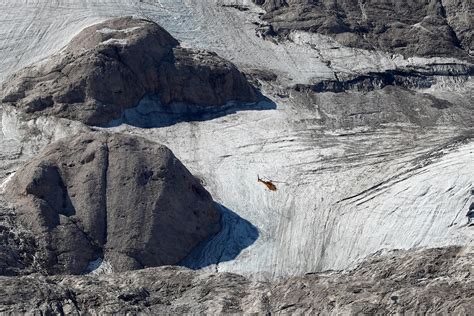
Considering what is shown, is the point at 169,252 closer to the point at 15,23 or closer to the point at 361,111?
the point at 361,111

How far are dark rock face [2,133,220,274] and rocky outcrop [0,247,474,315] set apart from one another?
14.3 ft

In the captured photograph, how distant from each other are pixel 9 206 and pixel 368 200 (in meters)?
10.8

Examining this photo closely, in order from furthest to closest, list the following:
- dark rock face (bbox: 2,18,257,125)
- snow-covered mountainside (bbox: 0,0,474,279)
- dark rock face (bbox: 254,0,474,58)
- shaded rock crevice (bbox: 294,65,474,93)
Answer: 1. dark rock face (bbox: 254,0,474,58)
2. shaded rock crevice (bbox: 294,65,474,93)
3. dark rock face (bbox: 2,18,257,125)
4. snow-covered mountainside (bbox: 0,0,474,279)

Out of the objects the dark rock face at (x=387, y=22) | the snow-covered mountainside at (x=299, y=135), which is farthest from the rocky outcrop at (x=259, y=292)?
the dark rock face at (x=387, y=22)

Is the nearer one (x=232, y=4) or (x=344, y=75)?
(x=344, y=75)

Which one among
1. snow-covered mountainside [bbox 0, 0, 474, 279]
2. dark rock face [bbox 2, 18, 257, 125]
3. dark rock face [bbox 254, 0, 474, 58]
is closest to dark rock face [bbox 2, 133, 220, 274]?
snow-covered mountainside [bbox 0, 0, 474, 279]

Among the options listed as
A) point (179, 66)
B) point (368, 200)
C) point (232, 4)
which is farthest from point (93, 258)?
point (232, 4)

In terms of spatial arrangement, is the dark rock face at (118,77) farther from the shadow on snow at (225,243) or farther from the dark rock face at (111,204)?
the shadow on snow at (225,243)

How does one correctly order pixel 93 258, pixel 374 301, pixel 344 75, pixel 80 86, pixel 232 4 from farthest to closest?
pixel 232 4
pixel 344 75
pixel 80 86
pixel 93 258
pixel 374 301

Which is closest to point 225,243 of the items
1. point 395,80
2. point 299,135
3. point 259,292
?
point 259,292

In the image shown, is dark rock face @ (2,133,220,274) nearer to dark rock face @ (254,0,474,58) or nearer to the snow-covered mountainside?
the snow-covered mountainside

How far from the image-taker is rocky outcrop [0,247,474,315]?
2947 centimetres

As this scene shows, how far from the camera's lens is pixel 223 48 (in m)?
52.2

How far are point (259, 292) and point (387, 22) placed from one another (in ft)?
87.0
